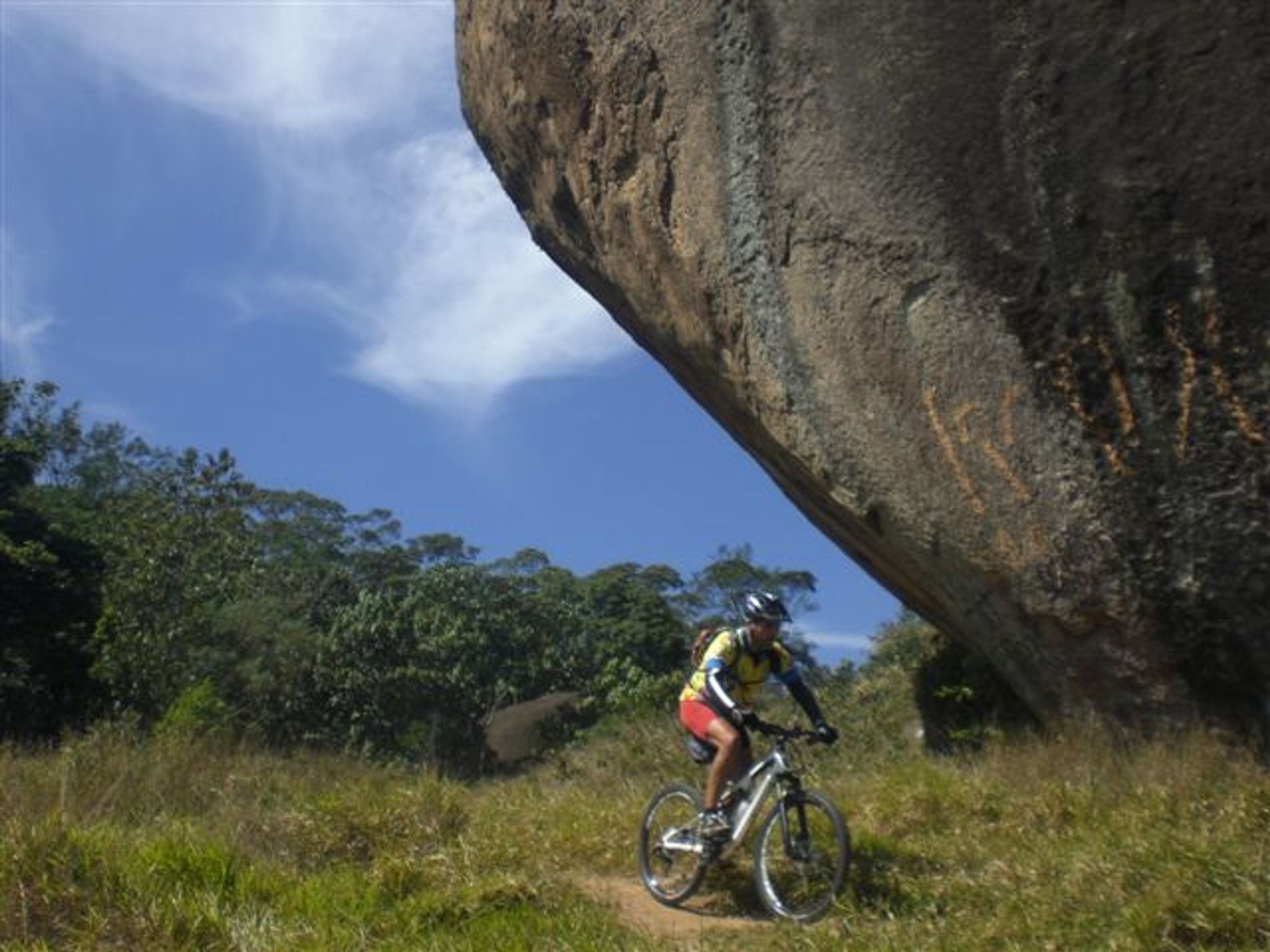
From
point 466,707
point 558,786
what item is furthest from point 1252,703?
point 466,707

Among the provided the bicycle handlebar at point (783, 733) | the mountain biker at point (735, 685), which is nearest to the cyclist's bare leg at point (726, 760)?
the mountain biker at point (735, 685)

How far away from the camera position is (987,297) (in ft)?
25.2

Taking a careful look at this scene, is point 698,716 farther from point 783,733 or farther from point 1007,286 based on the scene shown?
point 1007,286

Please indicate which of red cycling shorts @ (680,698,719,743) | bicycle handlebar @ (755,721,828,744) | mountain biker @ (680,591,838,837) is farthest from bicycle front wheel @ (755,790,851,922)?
red cycling shorts @ (680,698,719,743)

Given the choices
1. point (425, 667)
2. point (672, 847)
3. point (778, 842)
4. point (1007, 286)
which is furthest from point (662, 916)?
point (425, 667)

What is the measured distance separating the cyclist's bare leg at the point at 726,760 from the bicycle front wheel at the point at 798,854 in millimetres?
481

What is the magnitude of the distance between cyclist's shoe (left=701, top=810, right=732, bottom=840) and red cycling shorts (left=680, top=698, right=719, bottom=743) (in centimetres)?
44

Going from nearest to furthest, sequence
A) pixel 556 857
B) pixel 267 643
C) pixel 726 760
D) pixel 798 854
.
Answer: pixel 798 854
pixel 726 760
pixel 556 857
pixel 267 643

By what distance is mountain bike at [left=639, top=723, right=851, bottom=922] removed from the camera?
7.16 metres

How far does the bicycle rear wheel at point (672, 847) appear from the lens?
7.88 meters

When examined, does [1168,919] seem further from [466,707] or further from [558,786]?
[466,707]

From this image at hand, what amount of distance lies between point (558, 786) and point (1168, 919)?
727cm

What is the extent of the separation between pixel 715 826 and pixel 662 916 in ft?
1.68

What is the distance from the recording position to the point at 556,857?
8883mm
